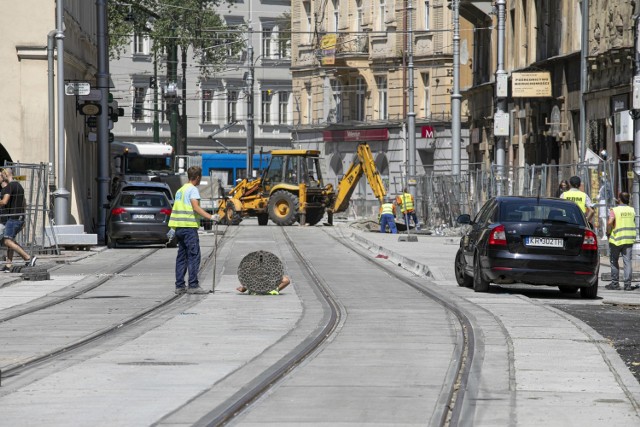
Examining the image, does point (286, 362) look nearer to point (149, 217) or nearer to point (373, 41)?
point (149, 217)

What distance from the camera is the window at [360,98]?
237 feet

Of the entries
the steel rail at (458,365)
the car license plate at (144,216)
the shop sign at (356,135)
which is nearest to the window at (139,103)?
the shop sign at (356,135)

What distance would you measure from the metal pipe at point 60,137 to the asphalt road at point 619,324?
16841 mm

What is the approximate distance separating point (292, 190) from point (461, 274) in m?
32.4

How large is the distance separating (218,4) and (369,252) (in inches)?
2173

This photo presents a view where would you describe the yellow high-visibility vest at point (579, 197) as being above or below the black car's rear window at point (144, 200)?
above

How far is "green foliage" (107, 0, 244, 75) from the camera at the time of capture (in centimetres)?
8206

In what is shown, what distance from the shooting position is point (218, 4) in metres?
89.6

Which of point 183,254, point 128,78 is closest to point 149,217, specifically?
point 183,254

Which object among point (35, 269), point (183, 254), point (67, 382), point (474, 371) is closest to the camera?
point (67, 382)

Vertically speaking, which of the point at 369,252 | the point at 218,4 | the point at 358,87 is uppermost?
the point at 218,4

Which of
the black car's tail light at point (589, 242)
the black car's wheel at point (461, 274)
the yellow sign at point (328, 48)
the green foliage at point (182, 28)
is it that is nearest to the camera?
the black car's tail light at point (589, 242)

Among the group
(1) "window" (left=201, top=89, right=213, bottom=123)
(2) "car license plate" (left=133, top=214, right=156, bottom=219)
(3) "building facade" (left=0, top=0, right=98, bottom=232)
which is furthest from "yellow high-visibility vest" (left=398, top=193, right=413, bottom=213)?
(1) "window" (left=201, top=89, right=213, bottom=123)

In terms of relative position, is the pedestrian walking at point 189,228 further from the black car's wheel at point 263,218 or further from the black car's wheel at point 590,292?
the black car's wheel at point 263,218
